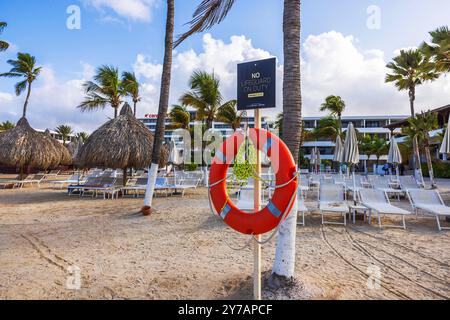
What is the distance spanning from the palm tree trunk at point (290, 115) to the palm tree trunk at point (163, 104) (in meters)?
4.63

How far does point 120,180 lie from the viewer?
1205 cm

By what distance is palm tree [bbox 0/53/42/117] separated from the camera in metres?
20.3

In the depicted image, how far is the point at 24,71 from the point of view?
2044cm

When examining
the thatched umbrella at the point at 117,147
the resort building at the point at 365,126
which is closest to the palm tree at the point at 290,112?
the thatched umbrella at the point at 117,147

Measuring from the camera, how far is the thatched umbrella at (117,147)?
1095 centimetres

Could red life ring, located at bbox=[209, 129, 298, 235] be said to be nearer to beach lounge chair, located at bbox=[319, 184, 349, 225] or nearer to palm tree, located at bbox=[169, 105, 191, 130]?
beach lounge chair, located at bbox=[319, 184, 349, 225]

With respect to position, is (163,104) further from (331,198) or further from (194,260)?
(331,198)

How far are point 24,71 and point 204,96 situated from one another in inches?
626

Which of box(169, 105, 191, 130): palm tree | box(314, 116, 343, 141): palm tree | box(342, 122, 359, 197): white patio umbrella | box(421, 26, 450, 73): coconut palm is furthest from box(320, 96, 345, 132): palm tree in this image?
box(342, 122, 359, 197): white patio umbrella

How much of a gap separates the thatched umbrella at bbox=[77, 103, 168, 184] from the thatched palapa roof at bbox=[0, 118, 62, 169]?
628 cm

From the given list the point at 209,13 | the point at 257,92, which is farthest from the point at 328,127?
the point at 257,92

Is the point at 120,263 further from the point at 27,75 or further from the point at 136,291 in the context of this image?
the point at 27,75

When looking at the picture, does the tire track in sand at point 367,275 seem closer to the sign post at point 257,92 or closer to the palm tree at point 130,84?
the sign post at point 257,92
